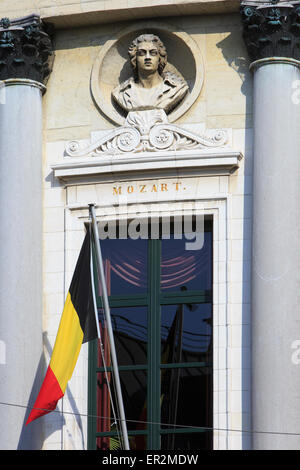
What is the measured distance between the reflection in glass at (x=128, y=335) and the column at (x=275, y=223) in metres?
2.16

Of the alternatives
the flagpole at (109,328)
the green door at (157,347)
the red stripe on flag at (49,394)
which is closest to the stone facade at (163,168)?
the green door at (157,347)

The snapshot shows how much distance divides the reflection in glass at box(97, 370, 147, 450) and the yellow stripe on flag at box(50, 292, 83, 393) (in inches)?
43.5

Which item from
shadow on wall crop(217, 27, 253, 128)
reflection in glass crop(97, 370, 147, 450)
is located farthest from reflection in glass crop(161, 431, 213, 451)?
shadow on wall crop(217, 27, 253, 128)

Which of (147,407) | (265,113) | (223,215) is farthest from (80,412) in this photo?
(265,113)

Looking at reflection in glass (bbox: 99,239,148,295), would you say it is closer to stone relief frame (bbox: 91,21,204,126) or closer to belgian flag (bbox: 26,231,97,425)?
belgian flag (bbox: 26,231,97,425)

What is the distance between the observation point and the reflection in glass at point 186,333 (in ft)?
90.3

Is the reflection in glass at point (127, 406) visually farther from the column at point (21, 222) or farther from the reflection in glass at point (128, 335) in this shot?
the column at point (21, 222)

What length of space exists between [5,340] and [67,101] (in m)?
4.31

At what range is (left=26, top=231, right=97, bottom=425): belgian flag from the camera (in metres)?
26.2

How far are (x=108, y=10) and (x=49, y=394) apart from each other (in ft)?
21.9

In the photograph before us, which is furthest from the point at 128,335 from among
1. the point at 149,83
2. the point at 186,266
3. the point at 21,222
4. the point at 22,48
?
the point at 22,48

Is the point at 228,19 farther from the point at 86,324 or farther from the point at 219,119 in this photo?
the point at 86,324

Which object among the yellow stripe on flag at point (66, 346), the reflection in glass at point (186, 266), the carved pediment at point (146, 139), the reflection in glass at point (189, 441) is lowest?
the reflection in glass at point (189, 441)
